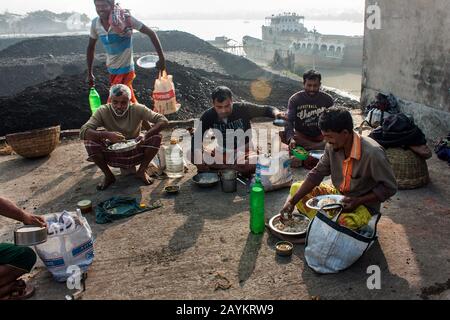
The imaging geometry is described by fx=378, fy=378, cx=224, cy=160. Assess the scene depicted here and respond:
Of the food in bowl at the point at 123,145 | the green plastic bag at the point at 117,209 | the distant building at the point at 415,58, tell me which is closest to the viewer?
the green plastic bag at the point at 117,209

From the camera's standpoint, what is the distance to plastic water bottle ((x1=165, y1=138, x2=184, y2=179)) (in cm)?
604

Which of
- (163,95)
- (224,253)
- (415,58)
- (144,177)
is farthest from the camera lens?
(415,58)

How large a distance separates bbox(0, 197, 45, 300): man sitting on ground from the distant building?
6.97 meters

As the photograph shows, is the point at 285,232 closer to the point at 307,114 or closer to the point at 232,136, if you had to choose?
the point at 232,136

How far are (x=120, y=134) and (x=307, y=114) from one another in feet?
9.36

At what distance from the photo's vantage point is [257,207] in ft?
13.2

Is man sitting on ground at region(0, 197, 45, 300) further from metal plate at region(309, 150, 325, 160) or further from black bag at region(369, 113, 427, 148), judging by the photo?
black bag at region(369, 113, 427, 148)

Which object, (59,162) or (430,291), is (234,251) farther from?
(59,162)

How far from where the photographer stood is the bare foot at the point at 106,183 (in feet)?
18.5

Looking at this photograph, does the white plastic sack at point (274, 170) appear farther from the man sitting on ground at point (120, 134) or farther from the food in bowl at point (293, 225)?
the man sitting on ground at point (120, 134)

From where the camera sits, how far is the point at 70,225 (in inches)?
132

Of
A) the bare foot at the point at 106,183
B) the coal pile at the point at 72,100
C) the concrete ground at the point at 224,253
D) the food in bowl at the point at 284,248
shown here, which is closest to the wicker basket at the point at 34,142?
the concrete ground at the point at 224,253

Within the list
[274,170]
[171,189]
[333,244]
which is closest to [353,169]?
[333,244]

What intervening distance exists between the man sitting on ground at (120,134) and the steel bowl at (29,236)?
231cm
